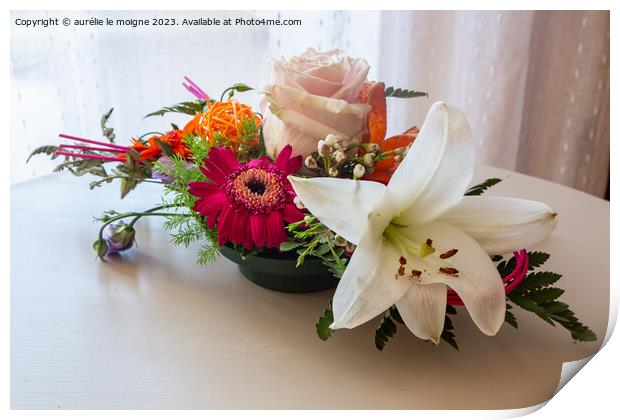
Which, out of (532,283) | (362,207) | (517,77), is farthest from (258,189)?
(517,77)

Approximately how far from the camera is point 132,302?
555mm

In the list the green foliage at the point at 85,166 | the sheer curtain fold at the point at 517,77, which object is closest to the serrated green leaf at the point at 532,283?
the green foliage at the point at 85,166

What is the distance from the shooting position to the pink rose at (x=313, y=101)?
495 mm

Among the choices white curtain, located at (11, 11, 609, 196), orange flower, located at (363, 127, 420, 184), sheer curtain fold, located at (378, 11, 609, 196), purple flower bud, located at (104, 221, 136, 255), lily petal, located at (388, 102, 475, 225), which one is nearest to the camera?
lily petal, located at (388, 102, 475, 225)

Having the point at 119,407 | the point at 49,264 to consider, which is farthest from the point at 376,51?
the point at 119,407

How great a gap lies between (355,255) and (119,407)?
0.70 ft

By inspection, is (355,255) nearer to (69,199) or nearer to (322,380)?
(322,380)

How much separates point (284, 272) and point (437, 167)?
187mm

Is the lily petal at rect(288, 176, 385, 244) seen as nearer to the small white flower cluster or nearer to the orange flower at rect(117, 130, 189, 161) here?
the small white flower cluster

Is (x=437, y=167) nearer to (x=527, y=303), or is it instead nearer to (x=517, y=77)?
(x=527, y=303)

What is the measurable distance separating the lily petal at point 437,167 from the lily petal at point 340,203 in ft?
0.08

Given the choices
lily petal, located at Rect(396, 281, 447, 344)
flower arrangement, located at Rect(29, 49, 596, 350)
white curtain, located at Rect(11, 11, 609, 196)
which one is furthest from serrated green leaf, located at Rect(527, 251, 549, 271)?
white curtain, located at Rect(11, 11, 609, 196)

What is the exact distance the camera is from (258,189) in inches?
19.3

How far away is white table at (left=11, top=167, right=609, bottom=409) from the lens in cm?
44
